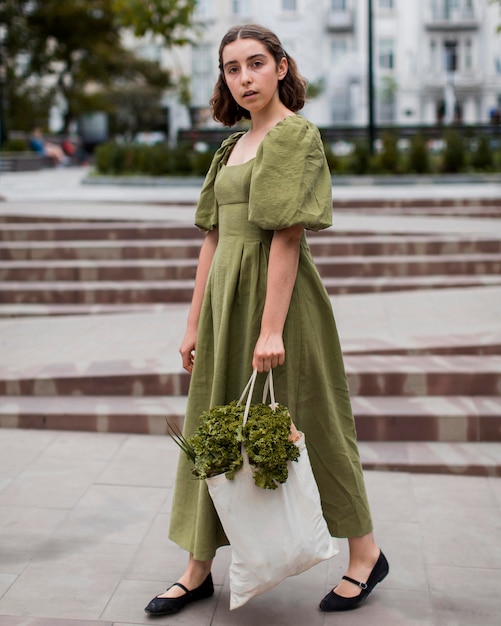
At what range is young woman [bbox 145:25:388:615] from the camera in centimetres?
297

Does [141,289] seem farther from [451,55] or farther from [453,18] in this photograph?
[451,55]

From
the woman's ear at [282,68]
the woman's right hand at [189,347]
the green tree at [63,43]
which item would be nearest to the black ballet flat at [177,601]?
the woman's right hand at [189,347]

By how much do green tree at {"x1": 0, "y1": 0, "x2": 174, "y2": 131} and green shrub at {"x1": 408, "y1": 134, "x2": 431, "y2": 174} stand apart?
18041 millimetres

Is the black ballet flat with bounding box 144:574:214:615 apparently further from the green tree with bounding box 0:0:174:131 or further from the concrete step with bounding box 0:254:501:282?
the green tree with bounding box 0:0:174:131

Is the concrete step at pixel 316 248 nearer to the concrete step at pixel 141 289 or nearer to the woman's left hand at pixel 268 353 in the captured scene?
the concrete step at pixel 141 289

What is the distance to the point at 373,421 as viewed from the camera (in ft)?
16.9

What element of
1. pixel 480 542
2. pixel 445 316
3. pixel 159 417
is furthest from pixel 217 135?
pixel 480 542

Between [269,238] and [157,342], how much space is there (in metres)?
3.47

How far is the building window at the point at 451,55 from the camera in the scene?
173ft

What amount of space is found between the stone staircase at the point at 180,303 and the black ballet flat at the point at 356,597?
1458mm

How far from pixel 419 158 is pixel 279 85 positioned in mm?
14803

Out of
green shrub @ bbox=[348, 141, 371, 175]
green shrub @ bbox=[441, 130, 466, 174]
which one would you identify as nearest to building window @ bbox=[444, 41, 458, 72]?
green shrub @ bbox=[441, 130, 466, 174]

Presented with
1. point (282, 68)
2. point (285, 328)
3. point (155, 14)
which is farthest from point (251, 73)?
point (155, 14)

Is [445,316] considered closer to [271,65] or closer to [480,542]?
[480,542]
